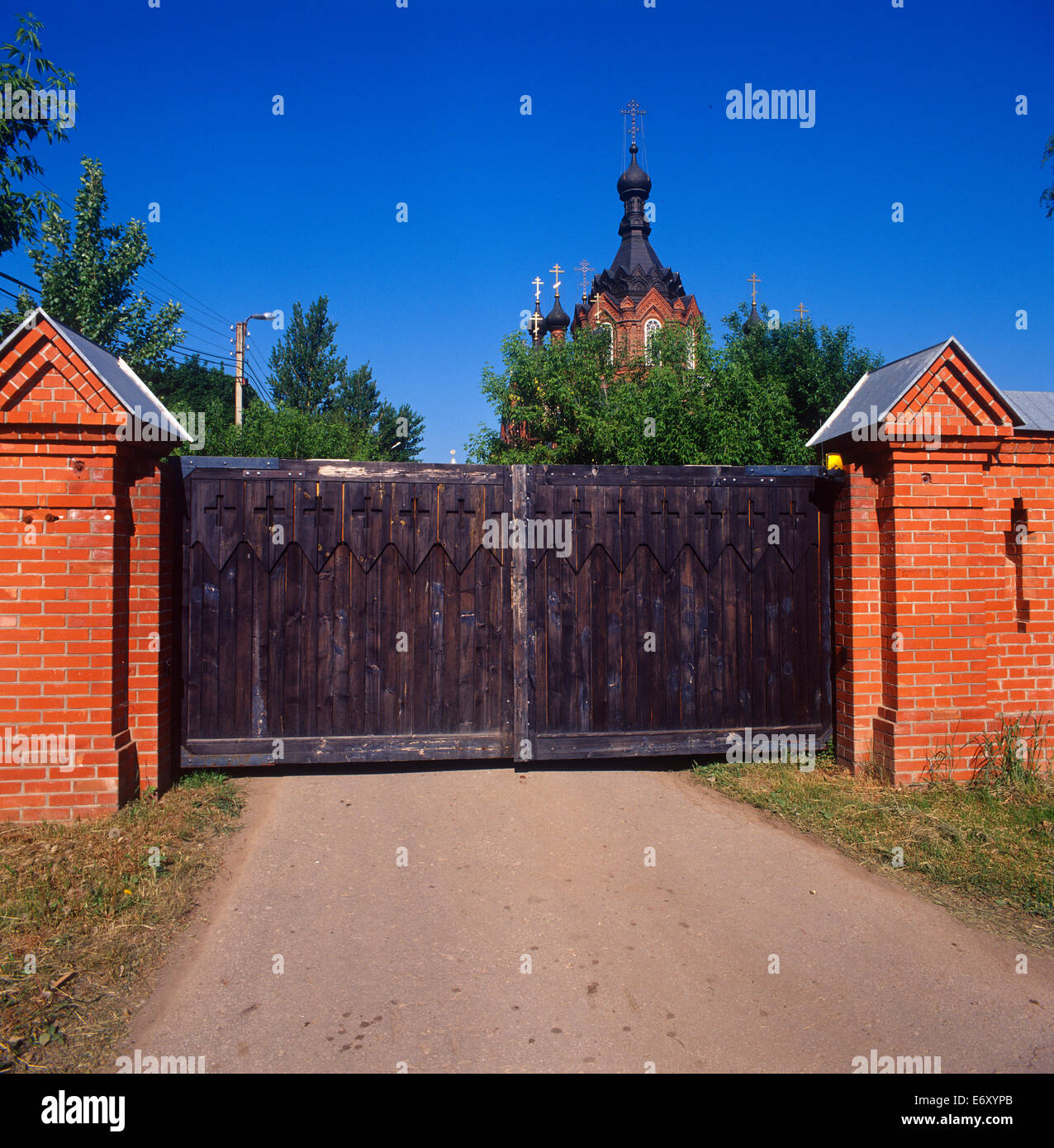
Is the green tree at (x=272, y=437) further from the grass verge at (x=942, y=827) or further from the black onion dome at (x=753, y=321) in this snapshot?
the grass verge at (x=942, y=827)

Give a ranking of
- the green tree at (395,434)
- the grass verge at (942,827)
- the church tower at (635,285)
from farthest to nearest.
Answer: the green tree at (395,434) → the church tower at (635,285) → the grass verge at (942,827)

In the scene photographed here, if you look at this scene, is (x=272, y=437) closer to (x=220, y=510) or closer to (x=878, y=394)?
(x=220, y=510)

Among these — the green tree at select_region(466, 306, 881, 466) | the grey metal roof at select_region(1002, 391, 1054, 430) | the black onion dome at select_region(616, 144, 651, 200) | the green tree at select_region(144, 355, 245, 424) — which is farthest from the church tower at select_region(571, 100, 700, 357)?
the grey metal roof at select_region(1002, 391, 1054, 430)

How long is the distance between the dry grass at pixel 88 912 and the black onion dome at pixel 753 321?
93.4ft

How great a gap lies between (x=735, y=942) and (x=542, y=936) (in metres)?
0.85

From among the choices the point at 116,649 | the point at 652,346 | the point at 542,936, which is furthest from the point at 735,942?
the point at 652,346

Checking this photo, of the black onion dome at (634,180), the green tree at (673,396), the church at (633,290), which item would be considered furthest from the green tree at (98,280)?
the black onion dome at (634,180)

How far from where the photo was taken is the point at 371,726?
518 centimetres

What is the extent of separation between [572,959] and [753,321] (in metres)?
33.4

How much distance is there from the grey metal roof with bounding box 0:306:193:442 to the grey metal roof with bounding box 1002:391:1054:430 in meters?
5.73

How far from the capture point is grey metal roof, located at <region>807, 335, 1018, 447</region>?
490 centimetres

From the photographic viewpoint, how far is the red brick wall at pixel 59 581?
13.8ft
